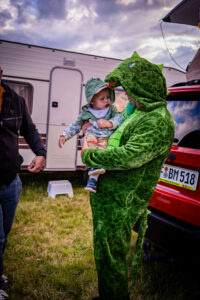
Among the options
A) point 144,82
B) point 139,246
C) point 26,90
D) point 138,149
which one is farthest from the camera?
point 26,90

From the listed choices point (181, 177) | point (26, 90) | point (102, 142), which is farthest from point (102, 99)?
point (26, 90)

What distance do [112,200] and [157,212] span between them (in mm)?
1056

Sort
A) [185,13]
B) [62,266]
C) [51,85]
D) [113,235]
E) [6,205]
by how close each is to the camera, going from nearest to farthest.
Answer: [113,235] → [6,205] → [62,266] → [185,13] → [51,85]

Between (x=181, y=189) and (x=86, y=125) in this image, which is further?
(x=181, y=189)

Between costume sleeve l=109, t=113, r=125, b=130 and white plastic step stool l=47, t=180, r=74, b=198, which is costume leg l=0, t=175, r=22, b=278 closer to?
costume sleeve l=109, t=113, r=125, b=130

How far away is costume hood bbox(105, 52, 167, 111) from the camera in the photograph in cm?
148

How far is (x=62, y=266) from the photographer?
8.98ft

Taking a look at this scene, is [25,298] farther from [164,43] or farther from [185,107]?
[164,43]

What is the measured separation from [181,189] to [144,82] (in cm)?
127

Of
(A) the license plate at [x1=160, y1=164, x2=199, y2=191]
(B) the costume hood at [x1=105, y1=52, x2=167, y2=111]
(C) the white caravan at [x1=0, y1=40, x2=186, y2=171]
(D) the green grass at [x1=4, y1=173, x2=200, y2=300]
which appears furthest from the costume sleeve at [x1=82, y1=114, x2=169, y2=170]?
(C) the white caravan at [x1=0, y1=40, x2=186, y2=171]

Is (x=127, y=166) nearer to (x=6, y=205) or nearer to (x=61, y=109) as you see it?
(x=6, y=205)

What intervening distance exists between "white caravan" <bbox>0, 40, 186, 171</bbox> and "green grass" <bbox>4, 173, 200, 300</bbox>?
5.86ft

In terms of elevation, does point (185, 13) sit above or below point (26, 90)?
above

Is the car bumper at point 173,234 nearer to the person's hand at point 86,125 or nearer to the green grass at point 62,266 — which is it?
the green grass at point 62,266
